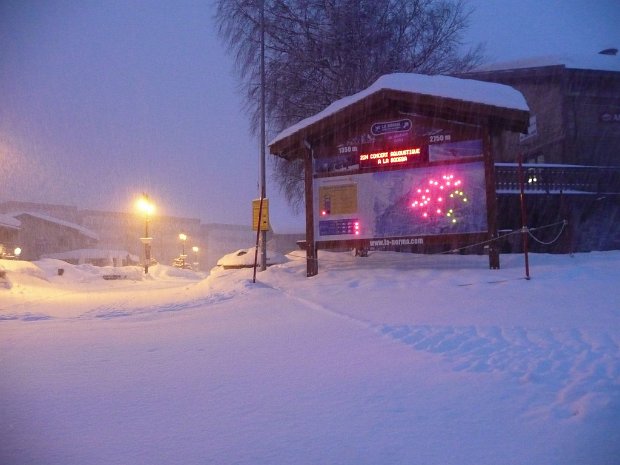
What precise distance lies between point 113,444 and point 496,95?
923 centimetres

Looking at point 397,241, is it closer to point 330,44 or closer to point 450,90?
point 450,90

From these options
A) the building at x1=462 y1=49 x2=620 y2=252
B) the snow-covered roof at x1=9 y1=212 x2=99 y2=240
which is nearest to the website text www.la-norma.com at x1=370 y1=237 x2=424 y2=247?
the building at x1=462 y1=49 x2=620 y2=252

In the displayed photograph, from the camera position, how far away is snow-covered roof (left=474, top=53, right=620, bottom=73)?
16.9 m

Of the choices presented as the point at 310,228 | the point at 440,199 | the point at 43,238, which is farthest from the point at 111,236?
the point at 440,199

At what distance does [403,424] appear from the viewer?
291 cm

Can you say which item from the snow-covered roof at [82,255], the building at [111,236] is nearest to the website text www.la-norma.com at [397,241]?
the building at [111,236]

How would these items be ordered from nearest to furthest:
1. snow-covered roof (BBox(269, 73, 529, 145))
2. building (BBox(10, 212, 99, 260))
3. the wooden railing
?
snow-covered roof (BBox(269, 73, 529, 145)) < the wooden railing < building (BBox(10, 212, 99, 260))

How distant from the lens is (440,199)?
9.40 metres

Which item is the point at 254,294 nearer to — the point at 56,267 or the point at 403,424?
the point at 403,424

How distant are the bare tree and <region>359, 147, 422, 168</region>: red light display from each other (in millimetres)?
6091

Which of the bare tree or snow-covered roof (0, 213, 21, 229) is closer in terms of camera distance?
the bare tree

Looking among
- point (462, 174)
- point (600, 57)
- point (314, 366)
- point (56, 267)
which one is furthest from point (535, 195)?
point (56, 267)

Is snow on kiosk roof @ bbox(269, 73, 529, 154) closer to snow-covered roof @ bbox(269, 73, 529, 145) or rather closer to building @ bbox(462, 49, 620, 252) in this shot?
snow-covered roof @ bbox(269, 73, 529, 145)

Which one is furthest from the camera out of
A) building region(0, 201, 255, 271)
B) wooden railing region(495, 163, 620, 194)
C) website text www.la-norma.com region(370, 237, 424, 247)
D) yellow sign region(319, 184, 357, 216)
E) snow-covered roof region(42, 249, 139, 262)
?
snow-covered roof region(42, 249, 139, 262)
